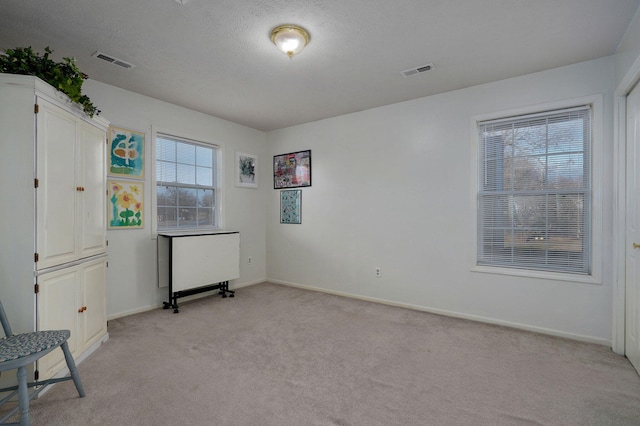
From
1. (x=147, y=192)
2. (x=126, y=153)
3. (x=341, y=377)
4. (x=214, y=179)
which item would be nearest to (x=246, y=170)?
(x=214, y=179)

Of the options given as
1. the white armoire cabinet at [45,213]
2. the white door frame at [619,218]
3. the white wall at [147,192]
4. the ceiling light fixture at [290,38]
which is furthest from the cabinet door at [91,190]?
the white door frame at [619,218]

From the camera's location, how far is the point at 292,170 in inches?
199

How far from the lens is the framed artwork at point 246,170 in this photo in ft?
16.1

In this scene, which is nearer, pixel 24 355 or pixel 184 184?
pixel 24 355

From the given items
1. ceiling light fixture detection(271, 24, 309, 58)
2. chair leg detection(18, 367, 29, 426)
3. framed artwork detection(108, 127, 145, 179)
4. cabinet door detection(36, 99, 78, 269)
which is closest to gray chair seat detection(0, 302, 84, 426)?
chair leg detection(18, 367, 29, 426)

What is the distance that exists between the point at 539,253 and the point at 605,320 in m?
0.75

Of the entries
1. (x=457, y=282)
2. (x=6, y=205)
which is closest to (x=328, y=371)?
(x=457, y=282)

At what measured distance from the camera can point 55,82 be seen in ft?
7.10

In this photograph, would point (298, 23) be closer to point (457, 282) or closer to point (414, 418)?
point (414, 418)

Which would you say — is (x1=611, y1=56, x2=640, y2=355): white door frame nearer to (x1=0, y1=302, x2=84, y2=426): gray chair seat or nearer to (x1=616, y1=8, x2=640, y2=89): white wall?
(x1=616, y1=8, x2=640, y2=89): white wall

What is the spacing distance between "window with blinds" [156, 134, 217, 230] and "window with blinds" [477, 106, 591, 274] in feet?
12.2

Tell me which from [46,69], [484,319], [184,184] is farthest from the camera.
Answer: [184,184]

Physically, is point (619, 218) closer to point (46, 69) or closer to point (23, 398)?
point (23, 398)

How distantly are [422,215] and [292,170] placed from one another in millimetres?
2275
